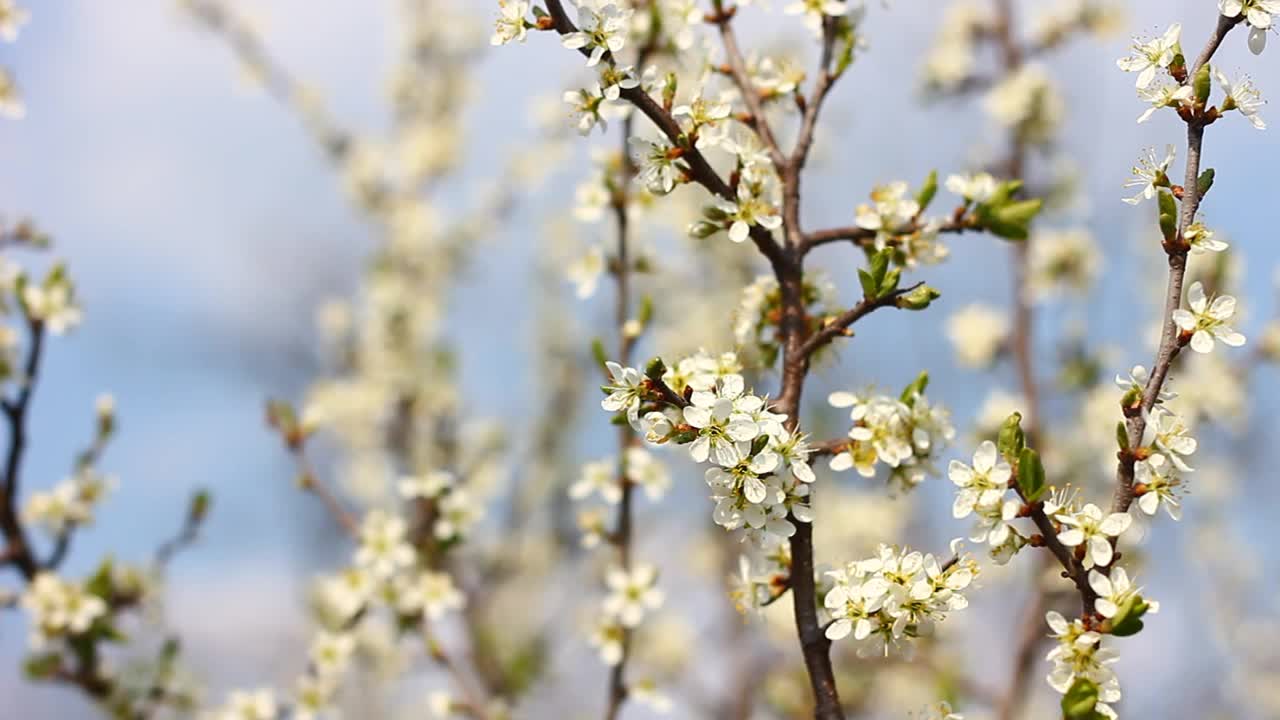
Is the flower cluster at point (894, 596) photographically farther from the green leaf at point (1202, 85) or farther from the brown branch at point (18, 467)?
the brown branch at point (18, 467)

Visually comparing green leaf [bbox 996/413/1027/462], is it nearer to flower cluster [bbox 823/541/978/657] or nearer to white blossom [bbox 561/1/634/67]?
flower cluster [bbox 823/541/978/657]

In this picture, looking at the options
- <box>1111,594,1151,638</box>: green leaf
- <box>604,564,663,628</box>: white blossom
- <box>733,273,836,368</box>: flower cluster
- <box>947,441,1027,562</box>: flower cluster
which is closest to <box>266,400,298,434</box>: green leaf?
<box>604,564,663,628</box>: white blossom

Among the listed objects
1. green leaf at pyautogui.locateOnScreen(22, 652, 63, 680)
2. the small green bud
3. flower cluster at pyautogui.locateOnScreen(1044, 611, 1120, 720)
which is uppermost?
the small green bud

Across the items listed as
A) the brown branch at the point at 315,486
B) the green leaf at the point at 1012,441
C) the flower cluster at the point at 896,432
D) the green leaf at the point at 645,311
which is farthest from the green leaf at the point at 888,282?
the brown branch at the point at 315,486

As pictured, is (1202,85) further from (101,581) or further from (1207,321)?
(101,581)

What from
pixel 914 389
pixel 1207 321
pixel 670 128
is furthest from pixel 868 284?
pixel 1207 321

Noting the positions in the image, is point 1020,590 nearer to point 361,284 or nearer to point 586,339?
point 586,339

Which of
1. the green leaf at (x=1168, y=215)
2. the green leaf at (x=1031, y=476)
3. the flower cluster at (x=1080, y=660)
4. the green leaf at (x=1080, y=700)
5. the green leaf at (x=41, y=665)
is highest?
the green leaf at (x=1168, y=215)
